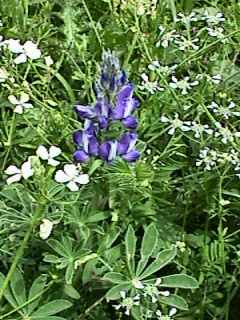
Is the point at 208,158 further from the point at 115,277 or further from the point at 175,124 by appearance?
the point at 115,277

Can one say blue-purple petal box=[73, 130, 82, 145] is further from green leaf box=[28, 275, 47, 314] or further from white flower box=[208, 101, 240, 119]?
white flower box=[208, 101, 240, 119]

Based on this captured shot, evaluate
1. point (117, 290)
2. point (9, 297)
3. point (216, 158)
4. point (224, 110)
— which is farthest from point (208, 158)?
point (9, 297)

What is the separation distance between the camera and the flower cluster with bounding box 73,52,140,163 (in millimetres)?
1516

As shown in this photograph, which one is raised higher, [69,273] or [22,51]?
[22,51]

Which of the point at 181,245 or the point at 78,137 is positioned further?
the point at 181,245

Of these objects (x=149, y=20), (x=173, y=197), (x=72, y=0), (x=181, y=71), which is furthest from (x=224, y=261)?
(x=72, y=0)

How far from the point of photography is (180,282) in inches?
61.2

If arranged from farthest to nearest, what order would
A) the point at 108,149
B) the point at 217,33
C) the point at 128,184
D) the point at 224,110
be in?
the point at 217,33 → the point at 224,110 → the point at 128,184 → the point at 108,149

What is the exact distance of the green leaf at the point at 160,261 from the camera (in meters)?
1.54

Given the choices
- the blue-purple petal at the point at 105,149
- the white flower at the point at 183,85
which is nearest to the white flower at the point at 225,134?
the white flower at the point at 183,85

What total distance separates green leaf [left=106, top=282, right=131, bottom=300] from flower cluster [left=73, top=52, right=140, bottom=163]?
21 centimetres

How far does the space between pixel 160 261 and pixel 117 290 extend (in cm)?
9

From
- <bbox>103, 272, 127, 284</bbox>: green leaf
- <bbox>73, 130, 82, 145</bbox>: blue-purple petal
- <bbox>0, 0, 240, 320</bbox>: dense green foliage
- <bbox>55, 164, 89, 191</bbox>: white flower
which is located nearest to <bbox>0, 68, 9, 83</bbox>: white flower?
<bbox>0, 0, 240, 320</bbox>: dense green foliage

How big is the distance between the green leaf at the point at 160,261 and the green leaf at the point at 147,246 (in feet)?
0.04
